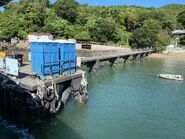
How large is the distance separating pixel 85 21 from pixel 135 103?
69057mm

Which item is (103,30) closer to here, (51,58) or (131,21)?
(131,21)

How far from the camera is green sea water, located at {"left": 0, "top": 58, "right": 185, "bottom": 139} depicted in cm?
1912

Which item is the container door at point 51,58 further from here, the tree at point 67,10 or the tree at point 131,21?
the tree at point 131,21

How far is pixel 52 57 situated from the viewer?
71.8ft

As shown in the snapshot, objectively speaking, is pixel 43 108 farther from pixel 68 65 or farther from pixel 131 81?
pixel 131 81

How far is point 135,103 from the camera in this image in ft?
89.8

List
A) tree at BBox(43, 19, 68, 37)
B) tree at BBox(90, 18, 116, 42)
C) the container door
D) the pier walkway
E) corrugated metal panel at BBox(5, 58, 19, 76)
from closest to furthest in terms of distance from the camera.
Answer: corrugated metal panel at BBox(5, 58, 19, 76) → the container door → the pier walkway → tree at BBox(90, 18, 116, 42) → tree at BBox(43, 19, 68, 37)

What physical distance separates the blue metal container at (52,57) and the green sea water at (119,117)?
3.51 meters

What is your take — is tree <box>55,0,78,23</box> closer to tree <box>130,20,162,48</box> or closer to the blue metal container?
tree <box>130,20,162,48</box>

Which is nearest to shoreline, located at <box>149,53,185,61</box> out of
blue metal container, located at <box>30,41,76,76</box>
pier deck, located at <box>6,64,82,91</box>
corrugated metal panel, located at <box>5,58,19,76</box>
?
pier deck, located at <box>6,64,82,91</box>

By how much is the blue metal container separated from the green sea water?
351cm

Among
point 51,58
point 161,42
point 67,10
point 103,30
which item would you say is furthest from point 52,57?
point 67,10

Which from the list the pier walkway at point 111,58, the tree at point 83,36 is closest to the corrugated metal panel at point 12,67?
the pier walkway at point 111,58

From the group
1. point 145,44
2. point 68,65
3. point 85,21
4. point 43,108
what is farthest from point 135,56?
point 43,108
